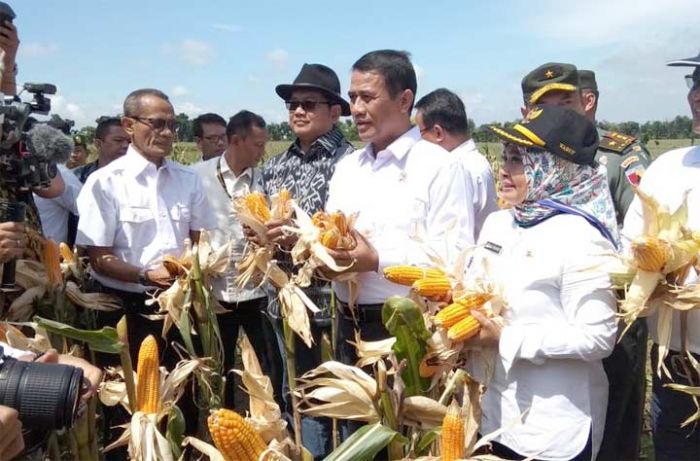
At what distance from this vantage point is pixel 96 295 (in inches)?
128

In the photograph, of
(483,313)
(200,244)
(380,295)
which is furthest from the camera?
(200,244)

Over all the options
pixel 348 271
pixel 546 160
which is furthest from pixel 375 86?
pixel 546 160

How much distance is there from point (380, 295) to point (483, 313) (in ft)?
2.73

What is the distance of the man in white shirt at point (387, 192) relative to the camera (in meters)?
2.63

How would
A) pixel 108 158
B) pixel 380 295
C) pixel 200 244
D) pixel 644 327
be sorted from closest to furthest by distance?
pixel 380 295 < pixel 644 327 < pixel 200 244 < pixel 108 158

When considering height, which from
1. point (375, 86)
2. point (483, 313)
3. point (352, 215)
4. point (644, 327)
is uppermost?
point (375, 86)

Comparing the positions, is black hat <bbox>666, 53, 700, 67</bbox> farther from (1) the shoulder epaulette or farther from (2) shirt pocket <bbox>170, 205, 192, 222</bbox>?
(2) shirt pocket <bbox>170, 205, 192, 222</bbox>

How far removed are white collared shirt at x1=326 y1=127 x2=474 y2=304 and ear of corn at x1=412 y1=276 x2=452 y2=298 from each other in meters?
0.46

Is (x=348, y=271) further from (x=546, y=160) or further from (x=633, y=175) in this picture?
(x=633, y=175)

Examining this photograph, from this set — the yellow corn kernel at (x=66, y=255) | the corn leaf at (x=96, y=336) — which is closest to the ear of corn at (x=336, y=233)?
the corn leaf at (x=96, y=336)

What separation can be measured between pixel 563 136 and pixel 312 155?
1787mm

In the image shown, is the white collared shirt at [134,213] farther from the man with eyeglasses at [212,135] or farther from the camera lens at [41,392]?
the man with eyeglasses at [212,135]

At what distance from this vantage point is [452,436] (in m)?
1.59

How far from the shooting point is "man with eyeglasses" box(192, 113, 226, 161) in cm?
607
